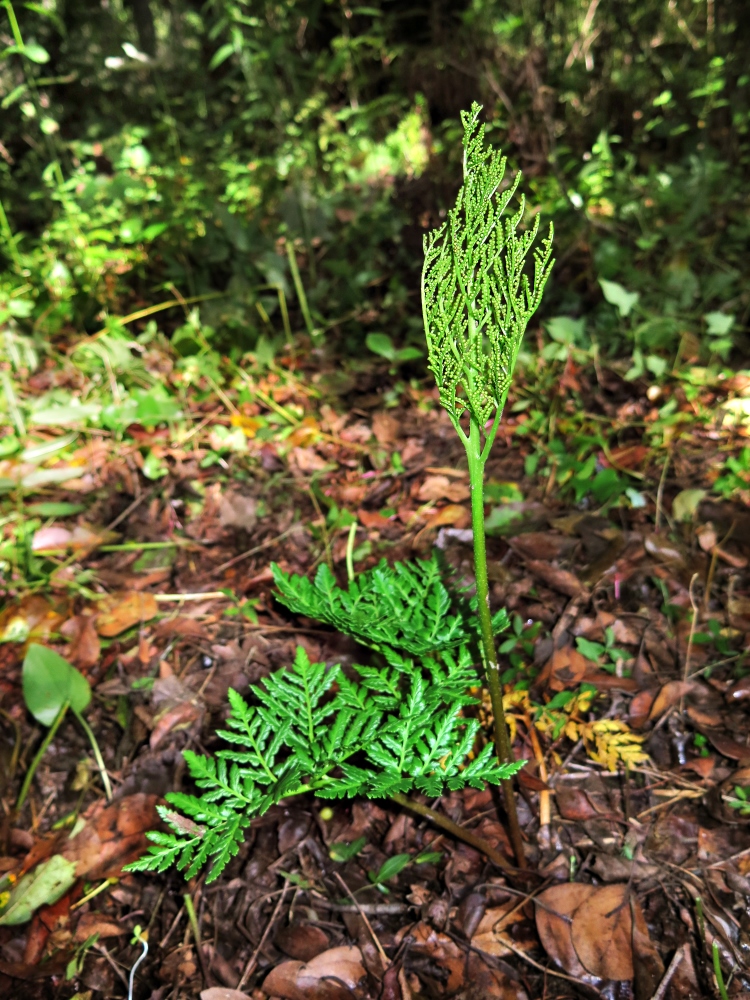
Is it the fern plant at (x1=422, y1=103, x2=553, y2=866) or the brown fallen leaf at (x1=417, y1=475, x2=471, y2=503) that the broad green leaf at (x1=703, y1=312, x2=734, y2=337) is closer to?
the brown fallen leaf at (x1=417, y1=475, x2=471, y2=503)

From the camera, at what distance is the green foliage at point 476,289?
0.90 m

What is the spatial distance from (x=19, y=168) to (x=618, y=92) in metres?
7.00

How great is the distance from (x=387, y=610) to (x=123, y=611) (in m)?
1.17

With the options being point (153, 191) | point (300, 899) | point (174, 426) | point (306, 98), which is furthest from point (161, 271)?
point (300, 899)

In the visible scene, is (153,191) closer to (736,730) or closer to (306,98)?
(306,98)

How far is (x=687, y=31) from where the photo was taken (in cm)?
475

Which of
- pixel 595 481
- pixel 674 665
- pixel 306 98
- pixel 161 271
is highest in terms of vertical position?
pixel 306 98

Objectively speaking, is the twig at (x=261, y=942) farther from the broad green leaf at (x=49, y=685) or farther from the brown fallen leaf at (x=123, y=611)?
the brown fallen leaf at (x=123, y=611)

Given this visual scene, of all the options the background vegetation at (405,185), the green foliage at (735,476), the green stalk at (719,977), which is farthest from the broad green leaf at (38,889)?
the background vegetation at (405,185)

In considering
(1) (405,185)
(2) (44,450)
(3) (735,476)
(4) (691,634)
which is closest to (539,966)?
(4) (691,634)

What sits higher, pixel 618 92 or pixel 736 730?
pixel 618 92

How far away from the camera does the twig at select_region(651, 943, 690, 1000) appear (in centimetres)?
112

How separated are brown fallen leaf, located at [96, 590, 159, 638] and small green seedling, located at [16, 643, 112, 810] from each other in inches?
9.4

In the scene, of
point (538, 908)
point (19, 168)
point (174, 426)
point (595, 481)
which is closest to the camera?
point (538, 908)
